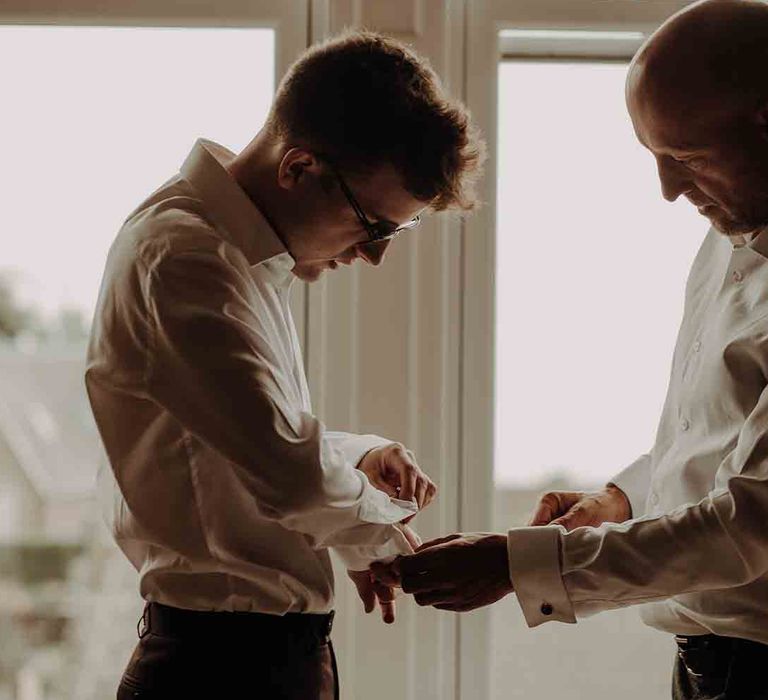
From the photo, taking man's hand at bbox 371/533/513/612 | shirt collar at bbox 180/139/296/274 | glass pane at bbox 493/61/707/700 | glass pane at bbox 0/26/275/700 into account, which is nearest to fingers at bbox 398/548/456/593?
man's hand at bbox 371/533/513/612

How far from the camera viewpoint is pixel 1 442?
212 centimetres

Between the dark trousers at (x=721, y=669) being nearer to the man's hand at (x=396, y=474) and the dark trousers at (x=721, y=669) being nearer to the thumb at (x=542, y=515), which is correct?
the thumb at (x=542, y=515)

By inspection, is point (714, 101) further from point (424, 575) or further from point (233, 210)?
point (424, 575)

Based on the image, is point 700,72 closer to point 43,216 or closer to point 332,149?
point 332,149

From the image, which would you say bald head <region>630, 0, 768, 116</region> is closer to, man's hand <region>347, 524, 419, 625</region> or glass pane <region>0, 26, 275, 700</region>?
man's hand <region>347, 524, 419, 625</region>

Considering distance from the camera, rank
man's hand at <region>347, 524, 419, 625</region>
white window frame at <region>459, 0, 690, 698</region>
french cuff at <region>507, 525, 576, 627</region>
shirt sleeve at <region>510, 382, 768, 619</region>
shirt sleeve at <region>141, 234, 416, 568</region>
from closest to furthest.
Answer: shirt sleeve at <region>141, 234, 416, 568</region>
shirt sleeve at <region>510, 382, 768, 619</region>
french cuff at <region>507, 525, 576, 627</region>
man's hand at <region>347, 524, 419, 625</region>
white window frame at <region>459, 0, 690, 698</region>

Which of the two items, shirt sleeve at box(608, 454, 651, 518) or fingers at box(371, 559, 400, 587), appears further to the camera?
shirt sleeve at box(608, 454, 651, 518)

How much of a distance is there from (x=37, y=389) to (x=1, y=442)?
125 mm

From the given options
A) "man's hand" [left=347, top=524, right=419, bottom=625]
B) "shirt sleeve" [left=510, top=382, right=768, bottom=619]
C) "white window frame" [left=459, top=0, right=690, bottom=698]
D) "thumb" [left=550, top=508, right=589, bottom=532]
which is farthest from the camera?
"white window frame" [left=459, top=0, right=690, bottom=698]

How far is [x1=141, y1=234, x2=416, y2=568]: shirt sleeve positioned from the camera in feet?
4.08

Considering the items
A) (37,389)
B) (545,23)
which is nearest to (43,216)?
(37,389)

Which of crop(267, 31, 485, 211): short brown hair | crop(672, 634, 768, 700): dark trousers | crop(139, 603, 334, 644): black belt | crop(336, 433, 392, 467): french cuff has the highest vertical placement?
crop(267, 31, 485, 211): short brown hair

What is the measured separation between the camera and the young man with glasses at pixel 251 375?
4.14ft

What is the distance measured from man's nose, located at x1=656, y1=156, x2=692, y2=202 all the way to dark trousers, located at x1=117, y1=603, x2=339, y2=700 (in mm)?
769
